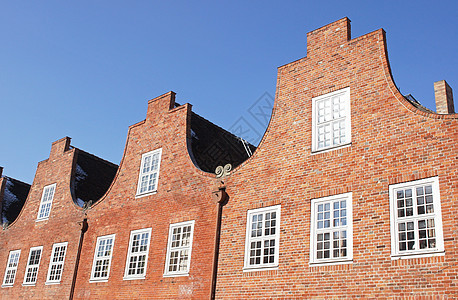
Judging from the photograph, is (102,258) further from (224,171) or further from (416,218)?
(416,218)

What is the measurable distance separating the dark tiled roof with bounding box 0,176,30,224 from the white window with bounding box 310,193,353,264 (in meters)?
24.0

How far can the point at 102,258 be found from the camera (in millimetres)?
20766

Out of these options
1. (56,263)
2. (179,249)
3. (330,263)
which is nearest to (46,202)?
(56,263)

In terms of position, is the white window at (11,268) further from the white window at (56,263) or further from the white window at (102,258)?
the white window at (102,258)

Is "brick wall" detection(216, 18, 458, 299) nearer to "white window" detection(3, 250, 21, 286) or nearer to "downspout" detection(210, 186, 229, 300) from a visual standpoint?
"downspout" detection(210, 186, 229, 300)

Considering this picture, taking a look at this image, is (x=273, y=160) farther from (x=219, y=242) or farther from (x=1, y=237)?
(x=1, y=237)

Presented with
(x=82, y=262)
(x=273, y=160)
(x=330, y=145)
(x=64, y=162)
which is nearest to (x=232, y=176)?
(x=273, y=160)

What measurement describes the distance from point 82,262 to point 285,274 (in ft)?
37.0

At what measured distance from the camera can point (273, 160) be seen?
1602cm

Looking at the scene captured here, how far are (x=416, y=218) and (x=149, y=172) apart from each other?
12.0 meters

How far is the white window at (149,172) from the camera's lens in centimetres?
2034

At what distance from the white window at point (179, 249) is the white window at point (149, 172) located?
2.63 m

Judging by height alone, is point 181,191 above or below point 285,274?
above

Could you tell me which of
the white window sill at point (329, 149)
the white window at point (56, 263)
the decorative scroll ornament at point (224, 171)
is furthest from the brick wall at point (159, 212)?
the white window sill at point (329, 149)
